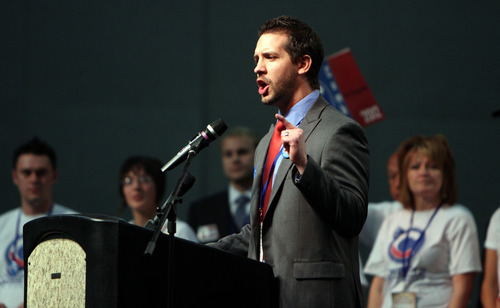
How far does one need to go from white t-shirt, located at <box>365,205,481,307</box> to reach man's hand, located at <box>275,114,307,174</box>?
2.16 m

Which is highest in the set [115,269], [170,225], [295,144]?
[295,144]

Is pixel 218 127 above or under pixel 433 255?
above

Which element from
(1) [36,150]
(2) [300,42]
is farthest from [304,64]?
(1) [36,150]

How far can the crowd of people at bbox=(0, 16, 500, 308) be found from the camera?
2.21 metres

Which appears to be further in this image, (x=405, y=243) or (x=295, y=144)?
(x=405, y=243)

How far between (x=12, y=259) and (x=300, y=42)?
9.71 feet

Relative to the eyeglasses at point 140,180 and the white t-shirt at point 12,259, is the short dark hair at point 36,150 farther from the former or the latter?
the eyeglasses at point 140,180

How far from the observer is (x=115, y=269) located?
1866 millimetres

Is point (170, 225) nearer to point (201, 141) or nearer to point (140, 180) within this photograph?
point (201, 141)

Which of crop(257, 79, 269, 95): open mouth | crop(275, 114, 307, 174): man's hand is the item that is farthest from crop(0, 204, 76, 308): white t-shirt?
crop(275, 114, 307, 174): man's hand

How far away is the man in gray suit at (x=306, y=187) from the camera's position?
2139mm

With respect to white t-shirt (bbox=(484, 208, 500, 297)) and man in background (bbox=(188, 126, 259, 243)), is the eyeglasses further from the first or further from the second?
white t-shirt (bbox=(484, 208, 500, 297))

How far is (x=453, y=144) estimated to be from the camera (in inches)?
234

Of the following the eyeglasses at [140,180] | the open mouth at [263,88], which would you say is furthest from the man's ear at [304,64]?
the eyeglasses at [140,180]
